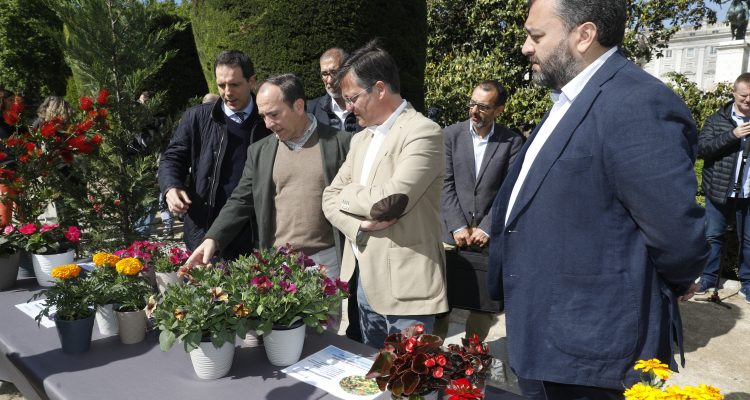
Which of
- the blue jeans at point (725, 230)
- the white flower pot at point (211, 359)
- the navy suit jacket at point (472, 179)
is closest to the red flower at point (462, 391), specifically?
the white flower pot at point (211, 359)

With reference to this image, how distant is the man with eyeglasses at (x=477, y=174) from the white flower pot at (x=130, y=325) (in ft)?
7.08

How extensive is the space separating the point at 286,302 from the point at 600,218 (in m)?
1.01

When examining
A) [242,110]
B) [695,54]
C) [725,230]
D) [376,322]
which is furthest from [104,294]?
[695,54]

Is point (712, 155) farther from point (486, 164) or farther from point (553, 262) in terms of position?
point (553, 262)

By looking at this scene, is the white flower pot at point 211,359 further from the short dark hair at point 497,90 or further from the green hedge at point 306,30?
the green hedge at point 306,30

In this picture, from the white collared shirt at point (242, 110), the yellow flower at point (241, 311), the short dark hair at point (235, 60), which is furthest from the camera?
the white collared shirt at point (242, 110)

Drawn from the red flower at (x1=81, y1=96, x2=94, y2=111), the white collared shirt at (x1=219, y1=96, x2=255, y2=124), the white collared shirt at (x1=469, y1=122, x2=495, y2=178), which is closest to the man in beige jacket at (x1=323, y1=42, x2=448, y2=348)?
the white collared shirt at (x1=219, y1=96, x2=255, y2=124)

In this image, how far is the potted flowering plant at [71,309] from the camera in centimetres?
189

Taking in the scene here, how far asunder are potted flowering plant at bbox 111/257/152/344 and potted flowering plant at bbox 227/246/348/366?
43 centimetres

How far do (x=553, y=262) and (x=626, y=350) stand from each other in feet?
1.07

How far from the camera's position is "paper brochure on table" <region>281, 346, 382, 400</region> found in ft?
5.32

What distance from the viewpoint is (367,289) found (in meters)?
2.30

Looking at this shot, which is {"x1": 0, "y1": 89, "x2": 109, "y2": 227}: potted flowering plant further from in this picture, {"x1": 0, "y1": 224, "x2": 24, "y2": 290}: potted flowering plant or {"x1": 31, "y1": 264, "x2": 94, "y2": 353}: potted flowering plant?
{"x1": 31, "y1": 264, "x2": 94, "y2": 353}: potted flowering plant

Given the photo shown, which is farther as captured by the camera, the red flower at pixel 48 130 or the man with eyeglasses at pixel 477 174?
the man with eyeglasses at pixel 477 174
